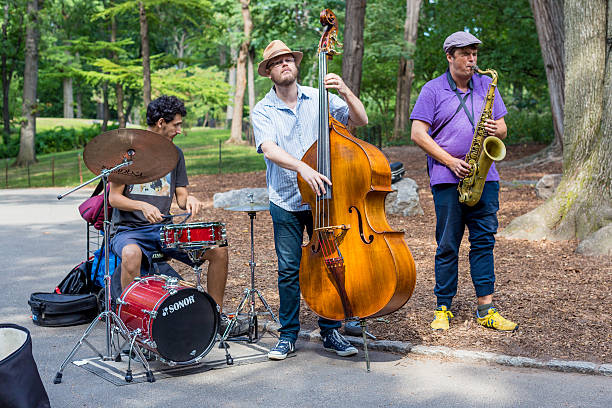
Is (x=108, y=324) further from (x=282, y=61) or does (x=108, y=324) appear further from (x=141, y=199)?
(x=282, y=61)

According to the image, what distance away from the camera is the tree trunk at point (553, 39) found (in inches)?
535

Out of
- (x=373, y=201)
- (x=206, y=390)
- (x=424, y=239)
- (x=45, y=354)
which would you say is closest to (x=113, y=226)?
(x=45, y=354)

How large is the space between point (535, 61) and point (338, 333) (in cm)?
2101

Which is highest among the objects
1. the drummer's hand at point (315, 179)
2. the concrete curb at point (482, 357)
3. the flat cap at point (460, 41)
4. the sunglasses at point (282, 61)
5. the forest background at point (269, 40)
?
the forest background at point (269, 40)

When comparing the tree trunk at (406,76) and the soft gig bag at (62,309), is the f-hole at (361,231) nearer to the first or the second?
the soft gig bag at (62,309)

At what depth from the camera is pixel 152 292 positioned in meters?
4.61

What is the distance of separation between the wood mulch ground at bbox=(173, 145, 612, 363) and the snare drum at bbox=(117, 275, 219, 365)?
129cm

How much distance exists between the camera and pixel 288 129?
4.93m

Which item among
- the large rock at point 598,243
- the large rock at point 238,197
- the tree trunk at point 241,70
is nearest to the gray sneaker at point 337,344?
the large rock at point 598,243

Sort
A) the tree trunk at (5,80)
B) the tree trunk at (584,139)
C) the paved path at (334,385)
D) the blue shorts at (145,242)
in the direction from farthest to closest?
the tree trunk at (5,80) < the tree trunk at (584,139) < the blue shorts at (145,242) < the paved path at (334,385)

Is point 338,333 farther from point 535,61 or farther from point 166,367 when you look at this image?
point 535,61

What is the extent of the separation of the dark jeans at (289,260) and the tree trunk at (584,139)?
14.6ft

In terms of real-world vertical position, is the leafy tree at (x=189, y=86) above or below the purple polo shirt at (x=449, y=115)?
above

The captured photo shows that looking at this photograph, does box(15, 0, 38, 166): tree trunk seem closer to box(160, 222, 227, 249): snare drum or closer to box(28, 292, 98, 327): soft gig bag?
box(28, 292, 98, 327): soft gig bag
